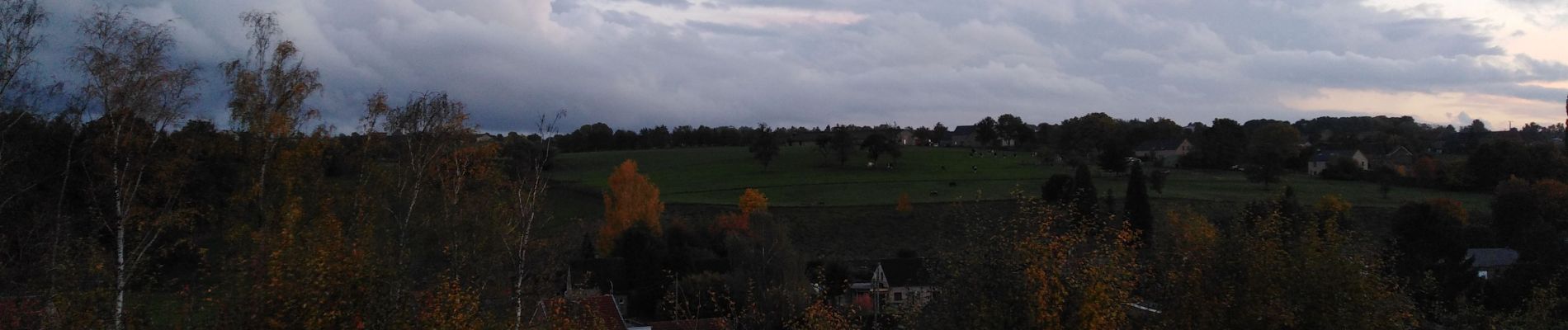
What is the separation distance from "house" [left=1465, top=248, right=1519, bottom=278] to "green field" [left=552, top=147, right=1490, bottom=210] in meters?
21.0

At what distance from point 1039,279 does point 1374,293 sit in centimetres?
494

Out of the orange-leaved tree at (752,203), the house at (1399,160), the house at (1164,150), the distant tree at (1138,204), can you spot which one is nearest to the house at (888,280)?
the distant tree at (1138,204)

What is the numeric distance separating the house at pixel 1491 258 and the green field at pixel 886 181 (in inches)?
826

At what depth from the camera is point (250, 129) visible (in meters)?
16.7

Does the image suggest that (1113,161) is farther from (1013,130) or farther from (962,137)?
(962,137)

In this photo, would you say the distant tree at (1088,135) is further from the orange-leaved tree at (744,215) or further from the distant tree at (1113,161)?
the orange-leaved tree at (744,215)

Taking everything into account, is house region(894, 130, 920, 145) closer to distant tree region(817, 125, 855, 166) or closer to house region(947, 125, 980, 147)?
house region(947, 125, 980, 147)

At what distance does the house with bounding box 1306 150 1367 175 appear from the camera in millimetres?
84775

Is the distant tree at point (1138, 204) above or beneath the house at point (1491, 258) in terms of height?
above

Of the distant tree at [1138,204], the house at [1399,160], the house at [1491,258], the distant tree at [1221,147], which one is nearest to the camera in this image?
the house at [1491,258]

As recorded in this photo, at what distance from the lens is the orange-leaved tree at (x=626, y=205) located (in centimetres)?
4750

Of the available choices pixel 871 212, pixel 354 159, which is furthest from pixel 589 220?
pixel 354 159

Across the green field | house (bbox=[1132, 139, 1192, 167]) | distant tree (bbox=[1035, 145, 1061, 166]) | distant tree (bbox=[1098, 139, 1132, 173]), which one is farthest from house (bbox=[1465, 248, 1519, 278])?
house (bbox=[1132, 139, 1192, 167])

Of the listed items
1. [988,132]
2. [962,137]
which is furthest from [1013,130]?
[962,137]
